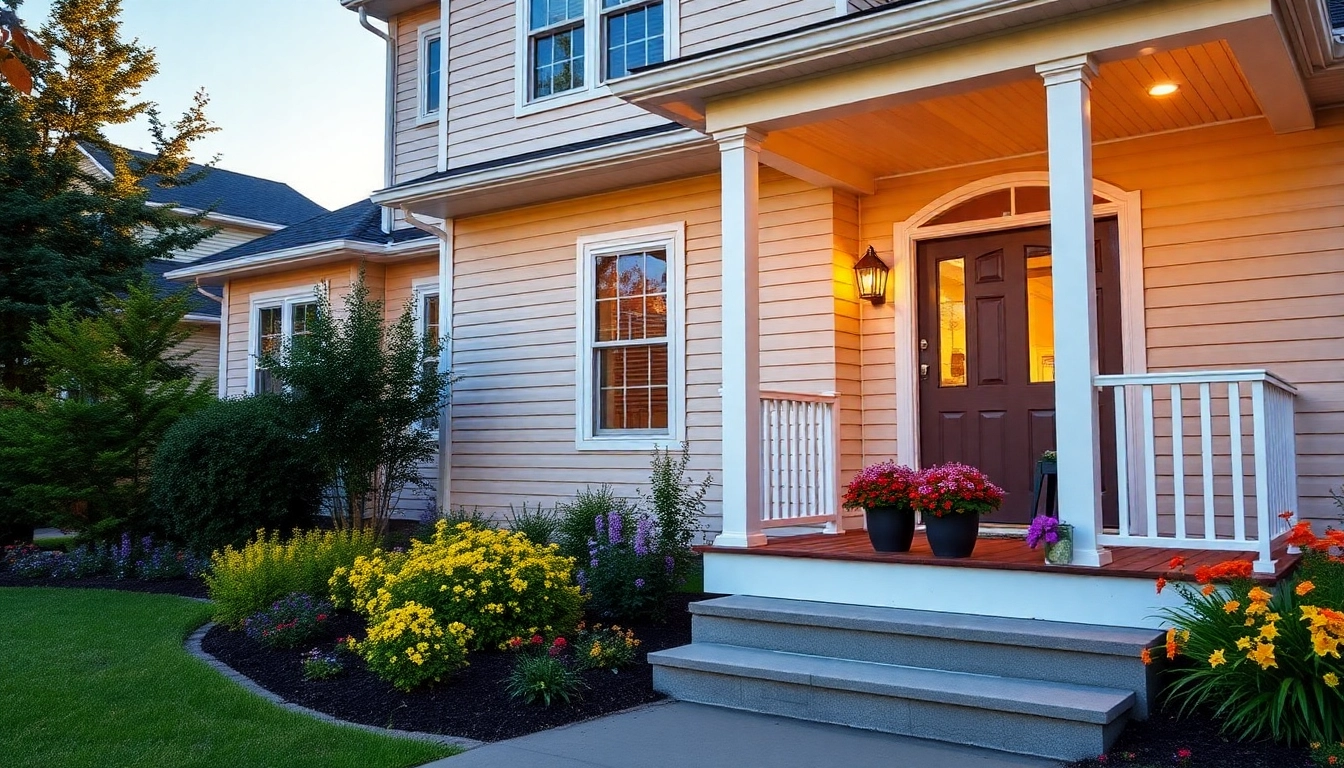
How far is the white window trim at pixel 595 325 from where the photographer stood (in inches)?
327

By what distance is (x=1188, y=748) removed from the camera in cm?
385

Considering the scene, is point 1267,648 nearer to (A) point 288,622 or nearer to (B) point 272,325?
(A) point 288,622

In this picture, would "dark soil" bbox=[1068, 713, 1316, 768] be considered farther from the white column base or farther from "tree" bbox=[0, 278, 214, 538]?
"tree" bbox=[0, 278, 214, 538]

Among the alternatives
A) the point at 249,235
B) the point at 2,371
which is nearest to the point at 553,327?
the point at 2,371

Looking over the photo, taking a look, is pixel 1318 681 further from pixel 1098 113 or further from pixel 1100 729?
pixel 1098 113

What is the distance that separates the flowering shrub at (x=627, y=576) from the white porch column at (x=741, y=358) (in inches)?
27.9

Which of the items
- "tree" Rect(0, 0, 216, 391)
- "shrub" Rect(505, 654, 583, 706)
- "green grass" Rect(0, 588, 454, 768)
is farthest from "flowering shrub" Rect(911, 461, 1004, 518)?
"tree" Rect(0, 0, 216, 391)

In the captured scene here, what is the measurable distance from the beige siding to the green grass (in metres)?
4.94

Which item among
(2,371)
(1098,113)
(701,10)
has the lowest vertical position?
(2,371)

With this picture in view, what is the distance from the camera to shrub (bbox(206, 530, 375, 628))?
6676mm

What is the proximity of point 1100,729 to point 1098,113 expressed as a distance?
12.4 feet

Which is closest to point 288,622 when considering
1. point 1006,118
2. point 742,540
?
point 742,540

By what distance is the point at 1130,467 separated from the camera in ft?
20.2

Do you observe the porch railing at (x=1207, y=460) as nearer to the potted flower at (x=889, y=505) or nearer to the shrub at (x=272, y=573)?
the potted flower at (x=889, y=505)
